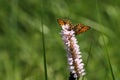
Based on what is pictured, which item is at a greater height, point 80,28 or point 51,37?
point 51,37

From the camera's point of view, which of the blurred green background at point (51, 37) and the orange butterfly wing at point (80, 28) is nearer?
the orange butterfly wing at point (80, 28)

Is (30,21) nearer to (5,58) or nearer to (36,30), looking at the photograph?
(36,30)

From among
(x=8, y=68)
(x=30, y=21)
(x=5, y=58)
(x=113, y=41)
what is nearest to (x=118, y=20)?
(x=113, y=41)

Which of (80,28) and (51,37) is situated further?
(51,37)

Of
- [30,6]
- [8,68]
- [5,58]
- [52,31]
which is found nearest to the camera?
[8,68]

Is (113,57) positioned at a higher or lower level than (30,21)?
lower

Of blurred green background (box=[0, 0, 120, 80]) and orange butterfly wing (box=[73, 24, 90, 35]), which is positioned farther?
blurred green background (box=[0, 0, 120, 80])

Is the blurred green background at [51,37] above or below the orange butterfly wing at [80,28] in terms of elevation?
above

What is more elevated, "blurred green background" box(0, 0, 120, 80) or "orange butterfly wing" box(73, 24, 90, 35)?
"blurred green background" box(0, 0, 120, 80)
